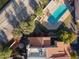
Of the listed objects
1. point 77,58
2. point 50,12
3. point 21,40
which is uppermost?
point 50,12

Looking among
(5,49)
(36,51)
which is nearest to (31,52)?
(36,51)

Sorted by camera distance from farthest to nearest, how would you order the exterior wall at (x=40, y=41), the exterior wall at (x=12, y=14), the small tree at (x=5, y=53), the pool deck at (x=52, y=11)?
the pool deck at (x=52, y=11)
the exterior wall at (x=12, y=14)
the exterior wall at (x=40, y=41)
the small tree at (x=5, y=53)

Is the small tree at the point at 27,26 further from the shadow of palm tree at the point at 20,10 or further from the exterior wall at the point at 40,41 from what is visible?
the shadow of palm tree at the point at 20,10

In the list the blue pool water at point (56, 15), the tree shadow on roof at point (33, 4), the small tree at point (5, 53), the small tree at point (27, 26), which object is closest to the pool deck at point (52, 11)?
the blue pool water at point (56, 15)

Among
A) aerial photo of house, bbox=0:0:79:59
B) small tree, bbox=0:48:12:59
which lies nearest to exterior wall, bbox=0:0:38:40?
aerial photo of house, bbox=0:0:79:59

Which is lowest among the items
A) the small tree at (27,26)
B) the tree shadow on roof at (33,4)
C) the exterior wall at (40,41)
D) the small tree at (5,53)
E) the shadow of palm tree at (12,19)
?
the small tree at (5,53)

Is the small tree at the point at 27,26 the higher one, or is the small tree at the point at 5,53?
the small tree at the point at 27,26

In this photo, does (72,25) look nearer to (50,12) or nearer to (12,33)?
(50,12)

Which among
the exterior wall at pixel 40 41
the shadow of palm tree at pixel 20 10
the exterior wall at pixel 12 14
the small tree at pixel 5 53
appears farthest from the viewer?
the shadow of palm tree at pixel 20 10

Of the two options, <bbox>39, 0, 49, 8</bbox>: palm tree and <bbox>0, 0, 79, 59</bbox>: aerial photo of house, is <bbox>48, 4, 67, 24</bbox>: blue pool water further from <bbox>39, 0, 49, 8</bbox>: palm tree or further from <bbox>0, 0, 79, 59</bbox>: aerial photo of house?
<bbox>39, 0, 49, 8</bbox>: palm tree
